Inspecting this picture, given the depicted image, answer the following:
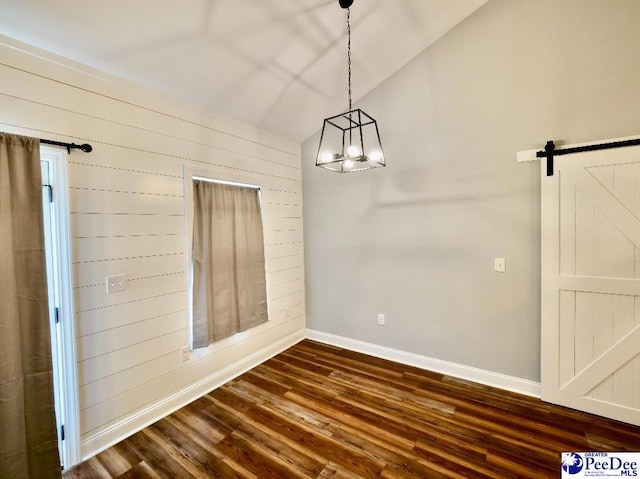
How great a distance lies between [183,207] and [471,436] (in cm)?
298

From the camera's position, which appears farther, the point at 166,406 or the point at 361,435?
the point at 166,406

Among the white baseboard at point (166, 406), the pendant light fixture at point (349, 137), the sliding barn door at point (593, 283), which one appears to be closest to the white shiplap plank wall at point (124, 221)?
the white baseboard at point (166, 406)

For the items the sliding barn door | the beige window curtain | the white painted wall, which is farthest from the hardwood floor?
the beige window curtain

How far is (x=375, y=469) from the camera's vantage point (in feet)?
5.94

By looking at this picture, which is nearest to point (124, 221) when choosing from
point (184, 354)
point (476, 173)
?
point (184, 354)

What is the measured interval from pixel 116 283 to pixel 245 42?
216cm

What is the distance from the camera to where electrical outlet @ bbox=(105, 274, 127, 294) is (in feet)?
6.77

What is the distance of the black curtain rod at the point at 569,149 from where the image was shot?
6.86ft

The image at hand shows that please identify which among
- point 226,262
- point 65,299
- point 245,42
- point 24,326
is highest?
point 245,42

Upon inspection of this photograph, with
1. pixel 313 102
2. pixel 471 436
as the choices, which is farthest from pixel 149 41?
pixel 471 436

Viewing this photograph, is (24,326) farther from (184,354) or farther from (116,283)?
(184,354)

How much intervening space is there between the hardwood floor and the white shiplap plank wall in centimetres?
30

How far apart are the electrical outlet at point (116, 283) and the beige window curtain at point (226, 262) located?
0.59m

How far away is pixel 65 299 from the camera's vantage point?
1854 millimetres
